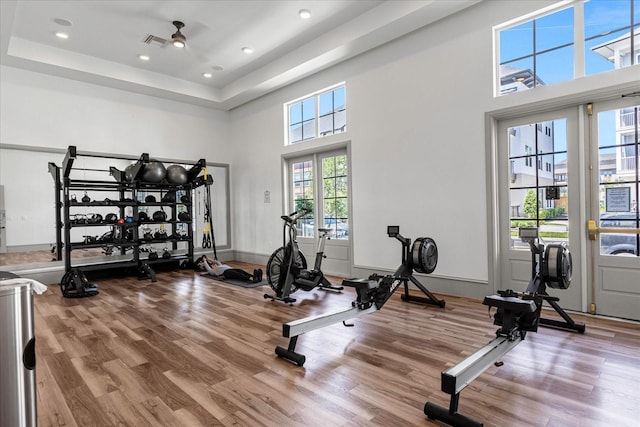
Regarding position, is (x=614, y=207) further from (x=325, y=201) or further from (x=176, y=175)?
(x=176, y=175)

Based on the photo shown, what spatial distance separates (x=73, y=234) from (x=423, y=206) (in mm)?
6616

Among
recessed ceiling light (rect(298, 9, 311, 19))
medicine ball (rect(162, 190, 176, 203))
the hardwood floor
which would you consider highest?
recessed ceiling light (rect(298, 9, 311, 19))

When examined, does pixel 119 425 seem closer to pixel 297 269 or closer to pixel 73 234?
pixel 297 269

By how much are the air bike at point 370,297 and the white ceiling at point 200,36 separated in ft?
10.1

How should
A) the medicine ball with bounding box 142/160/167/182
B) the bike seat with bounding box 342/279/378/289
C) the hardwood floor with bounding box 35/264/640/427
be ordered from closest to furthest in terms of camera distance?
the hardwood floor with bounding box 35/264/640/427, the bike seat with bounding box 342/279/378/289, the medicine ball with bounding box 142/160/167/182

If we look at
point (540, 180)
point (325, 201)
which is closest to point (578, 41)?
point (540, 180)

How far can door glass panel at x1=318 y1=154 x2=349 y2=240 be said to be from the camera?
6.23m

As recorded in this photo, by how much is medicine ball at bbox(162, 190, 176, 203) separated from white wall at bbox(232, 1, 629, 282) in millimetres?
3595

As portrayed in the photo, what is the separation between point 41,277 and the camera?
5.95 meters

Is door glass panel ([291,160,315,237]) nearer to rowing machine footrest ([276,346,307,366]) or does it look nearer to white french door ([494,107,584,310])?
white french door ([494,107,584,310])

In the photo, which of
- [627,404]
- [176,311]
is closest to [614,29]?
[627,404]

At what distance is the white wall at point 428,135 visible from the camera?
14.4 ft

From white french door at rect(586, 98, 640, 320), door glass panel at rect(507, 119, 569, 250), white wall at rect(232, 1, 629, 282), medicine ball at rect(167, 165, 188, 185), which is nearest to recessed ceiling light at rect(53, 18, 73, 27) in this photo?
medicine ball at rect(167, 165, 188, 185)

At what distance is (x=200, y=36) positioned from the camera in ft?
19.1
